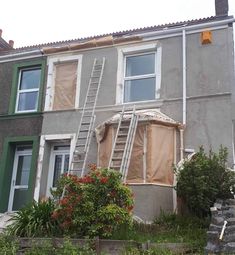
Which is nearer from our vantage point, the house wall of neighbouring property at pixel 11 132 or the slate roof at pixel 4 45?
the house wall of neighbouring property at pixel 11 132

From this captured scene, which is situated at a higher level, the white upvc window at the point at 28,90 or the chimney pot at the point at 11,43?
the chimney pot at the point at 11,43

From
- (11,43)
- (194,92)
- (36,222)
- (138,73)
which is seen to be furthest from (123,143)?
(11,43)

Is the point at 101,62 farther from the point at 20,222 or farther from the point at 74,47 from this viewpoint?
the point at 20,222

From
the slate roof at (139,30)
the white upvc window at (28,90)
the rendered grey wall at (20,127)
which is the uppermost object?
the slate roof at (139,30)

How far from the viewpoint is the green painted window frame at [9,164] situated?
13539mm

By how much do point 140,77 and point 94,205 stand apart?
650 cm

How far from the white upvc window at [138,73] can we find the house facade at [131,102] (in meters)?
0.03

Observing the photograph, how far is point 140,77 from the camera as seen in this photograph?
535 inches

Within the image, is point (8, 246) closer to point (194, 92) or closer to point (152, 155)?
point (152, 155)

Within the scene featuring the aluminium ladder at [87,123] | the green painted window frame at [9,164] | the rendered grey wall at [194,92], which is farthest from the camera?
the green painted window frame at [9,164]

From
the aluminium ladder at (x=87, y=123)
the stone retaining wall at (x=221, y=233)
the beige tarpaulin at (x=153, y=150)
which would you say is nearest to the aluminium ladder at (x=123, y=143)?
the beige tarpaulin at (x=153, y=150)

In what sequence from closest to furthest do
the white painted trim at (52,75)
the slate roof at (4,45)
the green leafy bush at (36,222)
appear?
the green leafy bush at (36,222)
the white painted trim at (52,75)
the slate roof at (4,45)

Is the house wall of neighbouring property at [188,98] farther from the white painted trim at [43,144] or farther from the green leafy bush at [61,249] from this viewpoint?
the green leafy bush at [61,249]

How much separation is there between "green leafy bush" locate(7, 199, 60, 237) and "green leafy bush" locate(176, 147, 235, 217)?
3.33 m
